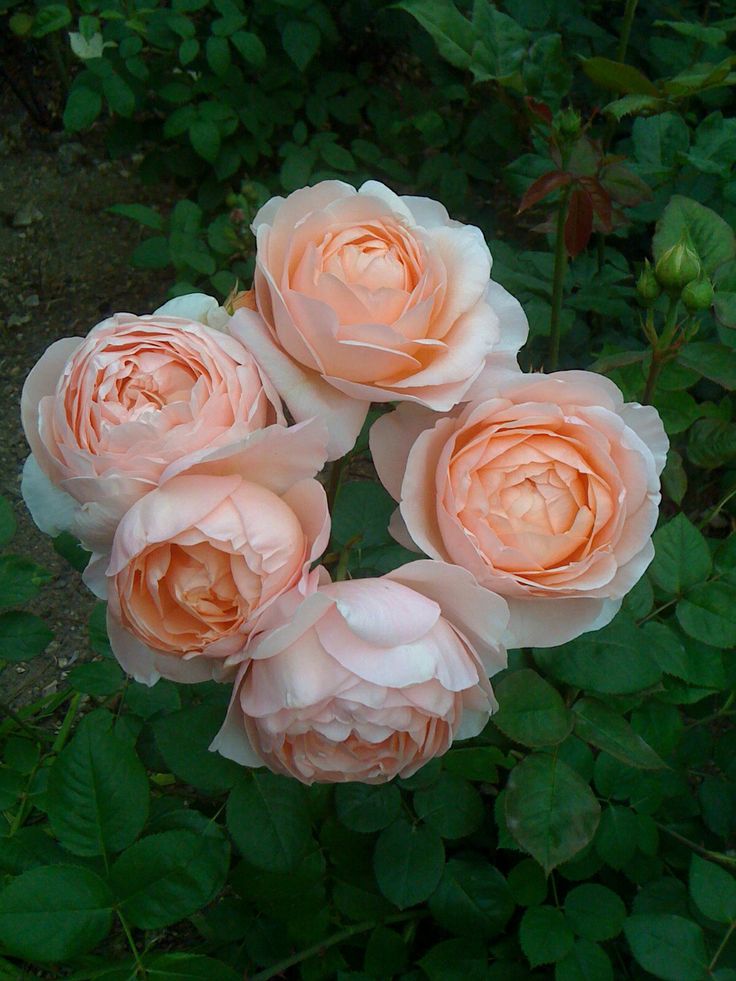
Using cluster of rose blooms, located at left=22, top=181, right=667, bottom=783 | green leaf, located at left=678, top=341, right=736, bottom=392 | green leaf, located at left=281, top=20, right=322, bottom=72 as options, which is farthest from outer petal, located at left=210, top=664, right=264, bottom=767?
green leaf, located at left=281, top=20, right=322, bottom=72

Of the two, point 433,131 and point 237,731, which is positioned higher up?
point 237,731

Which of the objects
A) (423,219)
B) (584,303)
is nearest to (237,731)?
(423,219)

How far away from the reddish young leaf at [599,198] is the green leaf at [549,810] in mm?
671

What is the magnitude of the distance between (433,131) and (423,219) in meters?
1.52

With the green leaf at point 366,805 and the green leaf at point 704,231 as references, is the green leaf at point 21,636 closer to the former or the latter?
the green leaf at point 366,805

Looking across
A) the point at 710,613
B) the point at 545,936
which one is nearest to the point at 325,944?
the point at 545,936

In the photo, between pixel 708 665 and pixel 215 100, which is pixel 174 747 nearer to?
pixel 708 665

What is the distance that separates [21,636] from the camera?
3.60 feet

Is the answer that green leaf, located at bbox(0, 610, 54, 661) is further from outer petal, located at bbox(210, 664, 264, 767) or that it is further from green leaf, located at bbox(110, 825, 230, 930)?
outer petal, located at bbox(210, 664, 264, 767)

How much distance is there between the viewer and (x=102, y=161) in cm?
275

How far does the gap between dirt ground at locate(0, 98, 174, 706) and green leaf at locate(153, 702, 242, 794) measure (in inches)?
51.1

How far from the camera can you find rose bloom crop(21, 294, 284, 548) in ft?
2.13

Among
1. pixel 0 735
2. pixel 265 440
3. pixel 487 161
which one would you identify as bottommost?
pixel 0 735

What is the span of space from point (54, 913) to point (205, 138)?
1.73m
